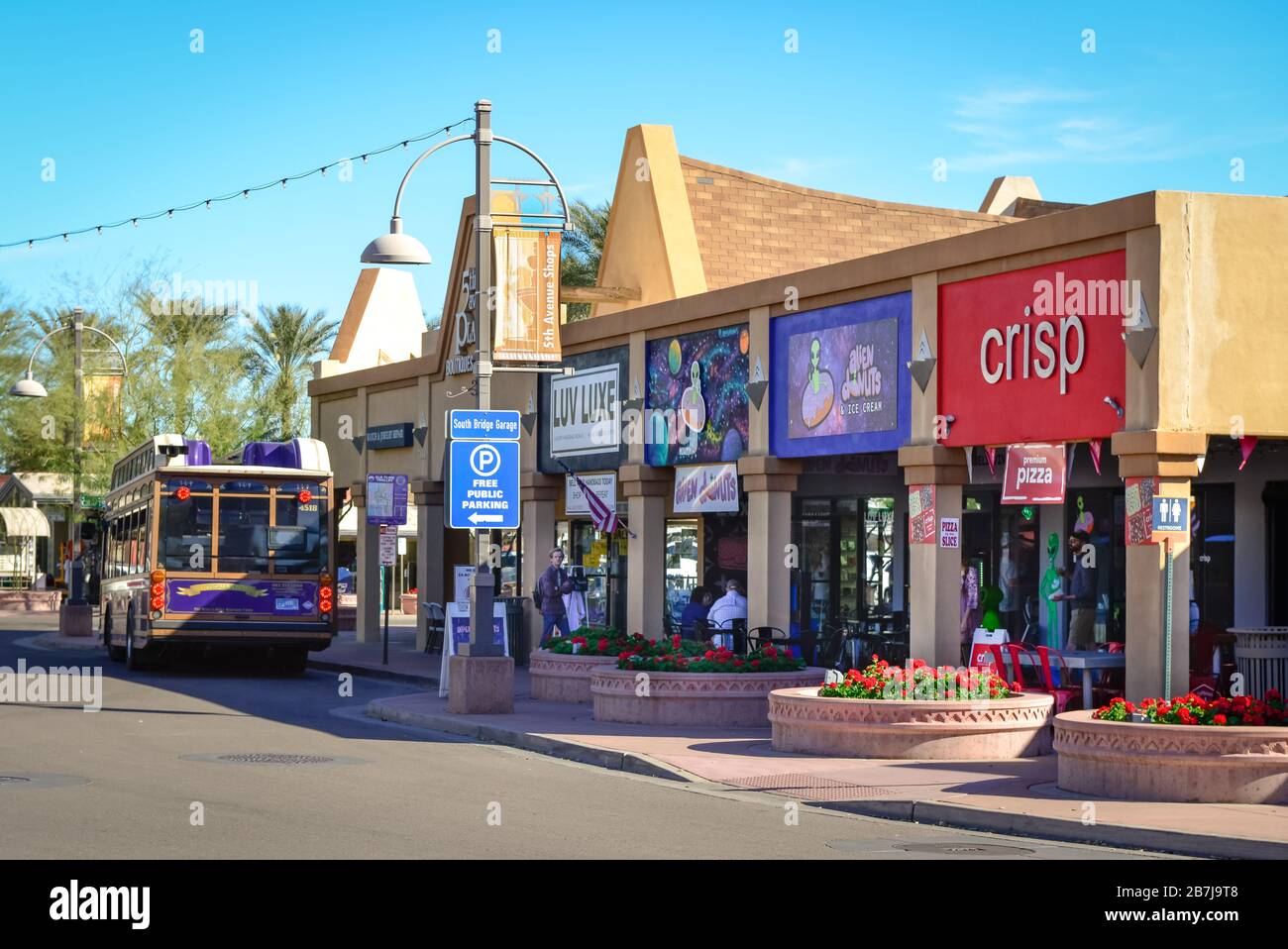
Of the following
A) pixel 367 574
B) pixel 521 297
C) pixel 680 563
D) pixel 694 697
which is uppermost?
pixel 521 297

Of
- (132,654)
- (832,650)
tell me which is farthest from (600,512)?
(132,654)

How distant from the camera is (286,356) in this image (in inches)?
2367

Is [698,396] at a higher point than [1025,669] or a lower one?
higher

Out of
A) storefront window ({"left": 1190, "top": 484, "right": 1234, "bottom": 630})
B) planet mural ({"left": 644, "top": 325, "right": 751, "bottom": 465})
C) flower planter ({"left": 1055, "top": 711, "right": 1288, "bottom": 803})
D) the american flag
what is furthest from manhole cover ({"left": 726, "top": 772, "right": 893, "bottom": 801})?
the american flag

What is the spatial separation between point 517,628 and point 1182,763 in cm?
1751

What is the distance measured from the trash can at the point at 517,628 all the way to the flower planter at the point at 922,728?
12958mm

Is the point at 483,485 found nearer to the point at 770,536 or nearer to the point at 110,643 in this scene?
the point at 770,536

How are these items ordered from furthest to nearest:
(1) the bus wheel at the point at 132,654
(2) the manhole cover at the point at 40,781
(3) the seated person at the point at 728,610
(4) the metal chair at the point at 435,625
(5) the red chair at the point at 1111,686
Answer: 1. (4) the metal chair at the point at 435,625
2. (1) the bus wheel at the point at 132,654
3. (3) the seated person at the point at 728,610
4. (5) the red chair at the point at 1111,686
5. (2) the manhole cover at the point at 40,781

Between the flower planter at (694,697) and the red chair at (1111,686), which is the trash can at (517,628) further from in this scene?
the red chair at (1111,686)

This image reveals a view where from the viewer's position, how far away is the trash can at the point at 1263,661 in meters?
17.8

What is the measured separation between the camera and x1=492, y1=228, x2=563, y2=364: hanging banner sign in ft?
71.5

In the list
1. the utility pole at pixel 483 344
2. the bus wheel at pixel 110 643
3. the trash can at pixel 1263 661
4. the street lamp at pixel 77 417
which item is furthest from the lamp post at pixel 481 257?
the street lamp at pixel 77 417
